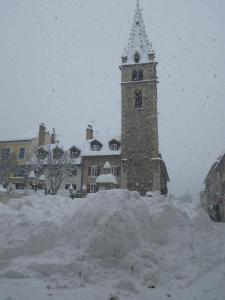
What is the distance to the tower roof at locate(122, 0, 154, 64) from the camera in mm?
39969

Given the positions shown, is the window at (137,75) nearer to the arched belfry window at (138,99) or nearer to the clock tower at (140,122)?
the clock tower at (140,122)

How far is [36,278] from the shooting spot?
5754 mm

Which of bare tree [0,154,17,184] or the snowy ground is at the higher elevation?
bare tree [0,154,17,184]

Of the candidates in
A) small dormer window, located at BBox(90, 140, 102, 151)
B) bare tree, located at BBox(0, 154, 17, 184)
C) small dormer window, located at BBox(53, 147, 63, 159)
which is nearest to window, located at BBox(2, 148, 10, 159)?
bare tree, located at BBox(0, 154, 17, 184)

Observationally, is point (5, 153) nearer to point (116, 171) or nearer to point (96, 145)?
point (96, 145)

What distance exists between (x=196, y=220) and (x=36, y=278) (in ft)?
18.7

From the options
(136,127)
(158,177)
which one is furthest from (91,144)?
(158,177)

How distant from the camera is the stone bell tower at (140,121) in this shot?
34.1 m

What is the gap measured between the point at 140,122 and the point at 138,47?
1206 centimetres

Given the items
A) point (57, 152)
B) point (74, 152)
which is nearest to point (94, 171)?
point (74, 152)

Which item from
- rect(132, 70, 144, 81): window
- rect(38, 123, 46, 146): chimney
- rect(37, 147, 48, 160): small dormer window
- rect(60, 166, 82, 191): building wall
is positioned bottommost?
rect(60, 166, 82, 191): building wall

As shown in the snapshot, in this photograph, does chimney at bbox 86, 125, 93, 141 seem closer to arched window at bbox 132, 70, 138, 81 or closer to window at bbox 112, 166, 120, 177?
window at bbox 112, 166, 120, 177

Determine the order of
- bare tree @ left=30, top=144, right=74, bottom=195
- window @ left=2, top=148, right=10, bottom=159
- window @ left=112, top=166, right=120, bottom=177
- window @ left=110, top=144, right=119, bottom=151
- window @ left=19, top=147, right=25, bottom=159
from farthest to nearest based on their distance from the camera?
window @ left=19, top=147, right=25, bottom=159
window @ left=2, top=148, right=10, bottom=159
window @ left=110, top=144, right=119, bottom=151
window @ left=112, top=166, right=120, bottom=177
bare tree @ left=30, top=144, right=74, bottom=195

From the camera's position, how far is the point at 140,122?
1427 inches
